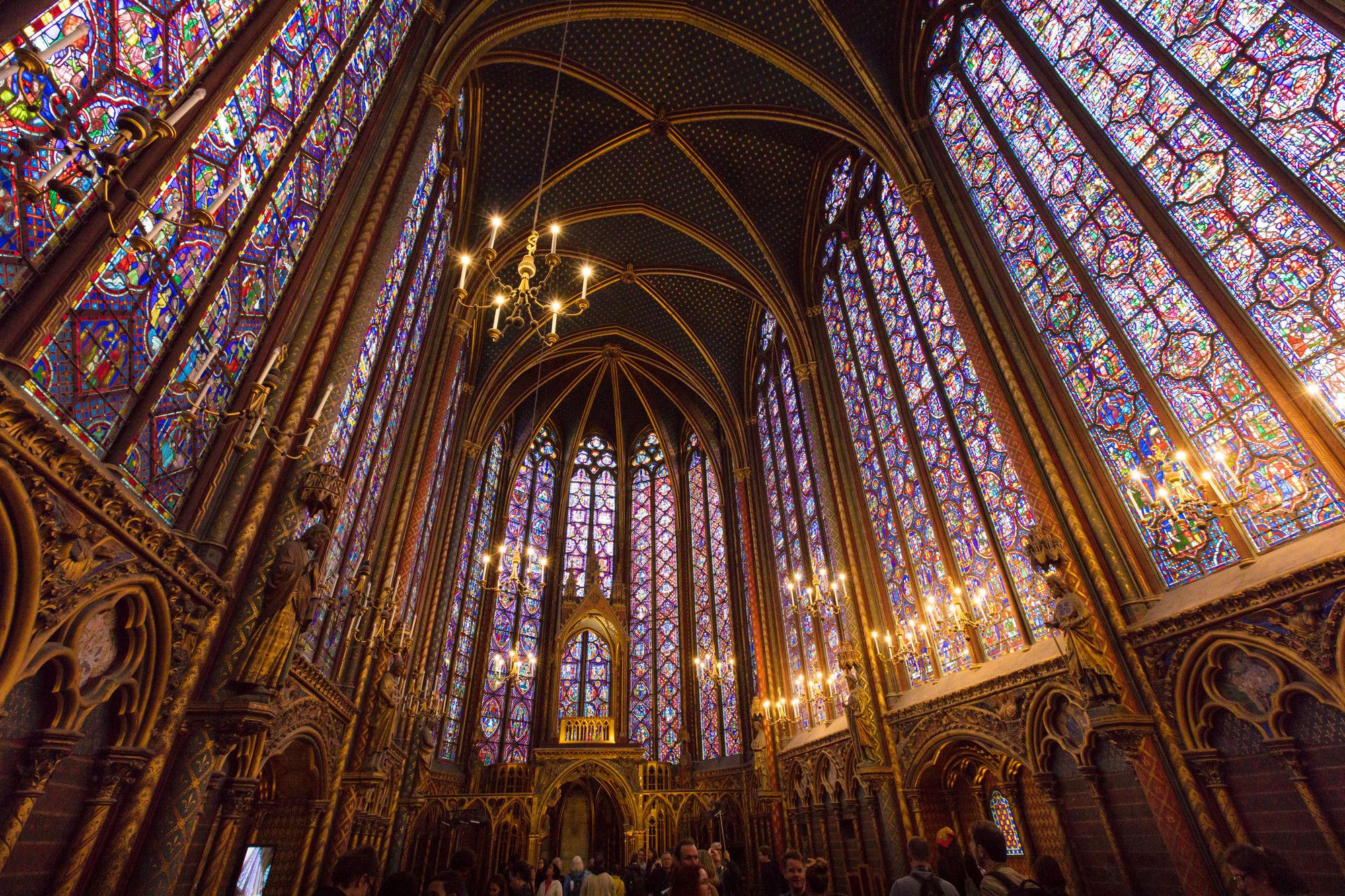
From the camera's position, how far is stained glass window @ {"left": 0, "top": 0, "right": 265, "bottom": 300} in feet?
10.3

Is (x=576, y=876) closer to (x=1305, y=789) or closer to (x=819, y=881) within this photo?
(x=819, y=881)

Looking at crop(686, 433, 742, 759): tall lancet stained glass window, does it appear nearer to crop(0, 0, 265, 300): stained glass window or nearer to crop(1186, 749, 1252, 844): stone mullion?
crop(1186, 749, 1252, 844): stone mullion

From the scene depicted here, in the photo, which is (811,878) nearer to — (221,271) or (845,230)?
(221,271)

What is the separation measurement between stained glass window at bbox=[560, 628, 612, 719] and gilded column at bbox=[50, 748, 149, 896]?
14.9m

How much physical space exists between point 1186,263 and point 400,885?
8688 mm

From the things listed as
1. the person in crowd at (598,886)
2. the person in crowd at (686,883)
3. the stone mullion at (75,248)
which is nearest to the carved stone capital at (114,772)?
the stone mullion at (75,248)

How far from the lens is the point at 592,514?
22609 millimetres

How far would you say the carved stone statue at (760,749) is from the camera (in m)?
14.4

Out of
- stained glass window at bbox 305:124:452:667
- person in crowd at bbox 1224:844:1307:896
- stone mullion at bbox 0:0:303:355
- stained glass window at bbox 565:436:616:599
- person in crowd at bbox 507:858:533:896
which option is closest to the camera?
person in crowd at bbox 1224:844:1307:896

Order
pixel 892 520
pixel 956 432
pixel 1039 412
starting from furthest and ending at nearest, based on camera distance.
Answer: pixel 892 520, pixel 956 432, pixel 1039 412

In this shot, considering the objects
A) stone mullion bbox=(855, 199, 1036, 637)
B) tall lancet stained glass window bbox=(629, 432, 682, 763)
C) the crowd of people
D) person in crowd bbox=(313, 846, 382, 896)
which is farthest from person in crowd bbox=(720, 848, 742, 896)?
person in crowd bbox=(313, 846, 382, 896)

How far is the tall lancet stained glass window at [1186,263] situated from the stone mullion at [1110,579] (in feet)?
0.95

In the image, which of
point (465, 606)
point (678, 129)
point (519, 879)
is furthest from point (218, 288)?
point (465, 606)

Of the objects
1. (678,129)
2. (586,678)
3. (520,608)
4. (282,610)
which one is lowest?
(282,610)
